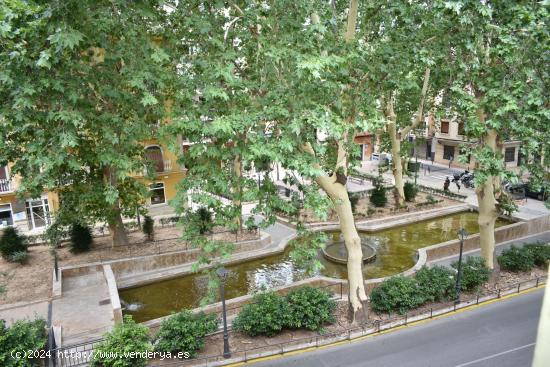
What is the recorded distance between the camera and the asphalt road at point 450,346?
1088 cm

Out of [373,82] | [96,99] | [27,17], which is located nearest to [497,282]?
[373,82]

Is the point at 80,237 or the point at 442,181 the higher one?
the point at 80,237

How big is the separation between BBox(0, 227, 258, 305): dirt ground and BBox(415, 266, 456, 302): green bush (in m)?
8.71

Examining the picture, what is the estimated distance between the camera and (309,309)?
1198 centimetres

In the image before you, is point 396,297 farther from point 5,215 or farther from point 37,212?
point 5,215

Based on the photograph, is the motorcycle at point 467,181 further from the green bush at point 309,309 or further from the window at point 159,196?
the green bush at point 309,309

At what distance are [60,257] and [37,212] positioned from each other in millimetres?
7708

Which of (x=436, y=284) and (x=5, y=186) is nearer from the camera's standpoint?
(x=436, y=284)

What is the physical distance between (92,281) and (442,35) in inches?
601

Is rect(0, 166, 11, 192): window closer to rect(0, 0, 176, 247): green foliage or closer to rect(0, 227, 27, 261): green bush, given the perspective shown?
rect(0, 227, 27, 261): green bush

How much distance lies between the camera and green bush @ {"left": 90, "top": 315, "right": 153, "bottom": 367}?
32.3 ft

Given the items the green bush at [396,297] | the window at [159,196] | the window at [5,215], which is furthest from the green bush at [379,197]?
the window at [5,215]

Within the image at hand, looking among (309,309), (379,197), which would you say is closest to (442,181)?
(379,197)

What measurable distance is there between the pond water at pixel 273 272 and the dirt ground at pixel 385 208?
1.42m
